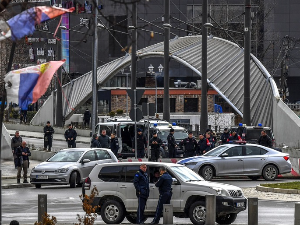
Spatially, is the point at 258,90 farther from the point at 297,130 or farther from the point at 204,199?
the point at 204,199

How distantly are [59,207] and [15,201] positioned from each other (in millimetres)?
2350

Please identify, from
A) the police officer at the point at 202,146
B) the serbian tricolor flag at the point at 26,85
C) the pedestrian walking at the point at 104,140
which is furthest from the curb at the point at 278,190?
the serbian tricolor flag at the point at 26,85

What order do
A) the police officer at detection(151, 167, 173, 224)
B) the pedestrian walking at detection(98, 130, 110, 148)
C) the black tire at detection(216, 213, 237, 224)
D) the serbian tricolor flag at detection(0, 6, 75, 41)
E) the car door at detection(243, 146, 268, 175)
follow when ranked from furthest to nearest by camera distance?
the pedestrian walking at detection(98, 130, 110, 148)
the car door at detection(243, 146, 268, 175)
the black tire at detection(216, 213, 237, 224)
the police officer at detection(151, 167, 173, 224)
the serbian tricolor flag at detection(0, 6, 75, 41)

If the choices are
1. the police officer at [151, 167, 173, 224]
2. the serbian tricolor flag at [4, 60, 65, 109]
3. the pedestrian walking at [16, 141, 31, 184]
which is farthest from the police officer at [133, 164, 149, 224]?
the pedestrian walking at [16, 141, 31, 184]

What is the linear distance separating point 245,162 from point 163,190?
1354 centimetres

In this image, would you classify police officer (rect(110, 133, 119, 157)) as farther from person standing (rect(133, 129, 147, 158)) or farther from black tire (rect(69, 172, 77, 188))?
black tire (rect(69, 172, 77, 188))

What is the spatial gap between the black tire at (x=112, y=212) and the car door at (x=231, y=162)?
41.1ft

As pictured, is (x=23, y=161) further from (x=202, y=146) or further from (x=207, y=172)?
(x=202, y=146)

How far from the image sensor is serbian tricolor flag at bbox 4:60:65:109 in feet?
36.3

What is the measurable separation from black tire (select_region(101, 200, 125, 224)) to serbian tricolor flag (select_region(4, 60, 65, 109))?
974 cm

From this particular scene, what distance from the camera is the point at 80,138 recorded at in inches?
2280

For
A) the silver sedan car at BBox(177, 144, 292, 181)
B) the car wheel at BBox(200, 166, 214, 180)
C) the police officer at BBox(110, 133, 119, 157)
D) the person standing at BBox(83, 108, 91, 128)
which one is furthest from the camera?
the person standing at BBox(83, 108, 91, 128)

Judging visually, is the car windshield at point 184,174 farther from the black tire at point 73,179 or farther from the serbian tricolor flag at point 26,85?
the black tire at point 73,179

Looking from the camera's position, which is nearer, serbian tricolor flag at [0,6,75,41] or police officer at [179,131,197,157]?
serbian tricolor flag at [0,6,75,41]
